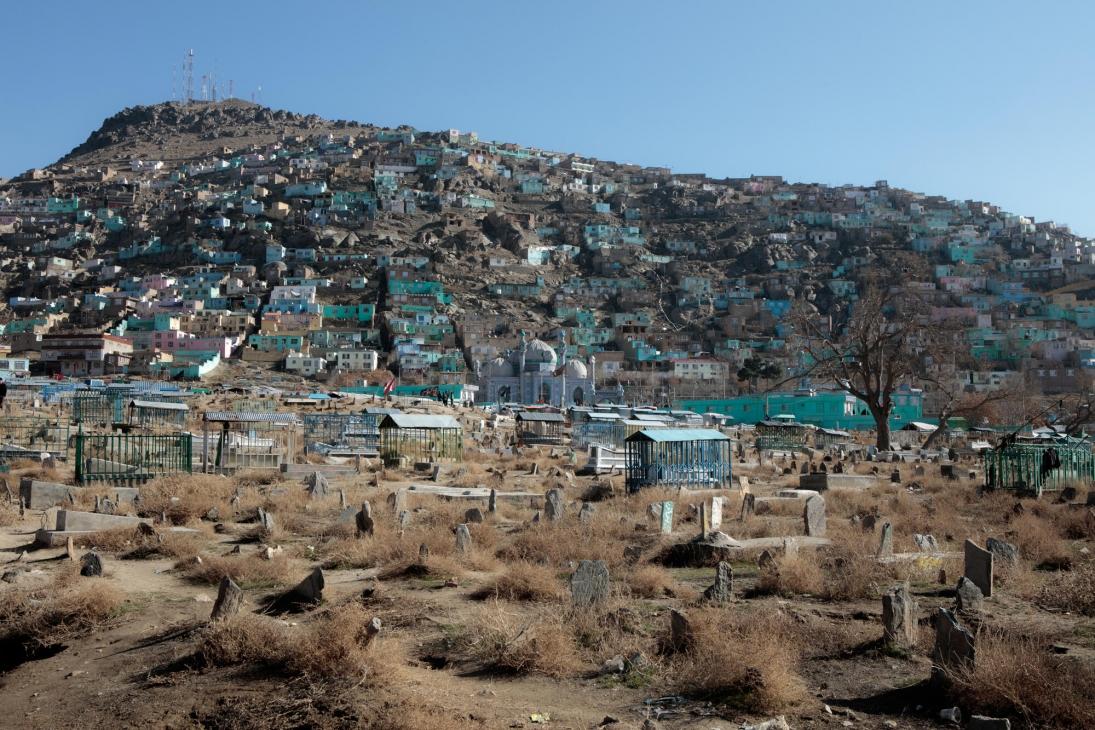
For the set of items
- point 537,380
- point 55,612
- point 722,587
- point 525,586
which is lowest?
point 55,612

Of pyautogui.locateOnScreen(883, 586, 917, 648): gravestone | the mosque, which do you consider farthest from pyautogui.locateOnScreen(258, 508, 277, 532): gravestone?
the mosque

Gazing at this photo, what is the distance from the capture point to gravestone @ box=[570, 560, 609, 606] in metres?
9.52

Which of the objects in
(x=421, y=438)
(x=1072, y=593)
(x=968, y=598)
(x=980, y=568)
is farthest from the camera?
(x=421, y=438)

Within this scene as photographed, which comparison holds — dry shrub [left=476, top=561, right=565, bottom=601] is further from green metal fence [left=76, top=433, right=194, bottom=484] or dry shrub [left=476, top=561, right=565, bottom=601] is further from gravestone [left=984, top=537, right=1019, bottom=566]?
green metal fence [left=76, top=433, right=194, bottom=484]

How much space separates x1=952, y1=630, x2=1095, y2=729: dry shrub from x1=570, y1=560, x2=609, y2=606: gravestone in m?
3.44

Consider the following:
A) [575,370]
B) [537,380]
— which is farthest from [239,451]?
[575,370]

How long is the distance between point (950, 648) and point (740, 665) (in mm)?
1600

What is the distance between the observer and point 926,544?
13.4 m

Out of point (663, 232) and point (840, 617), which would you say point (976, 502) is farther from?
point (663, 232)

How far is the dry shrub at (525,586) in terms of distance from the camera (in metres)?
10.3

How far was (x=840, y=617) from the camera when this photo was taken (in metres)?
9.66

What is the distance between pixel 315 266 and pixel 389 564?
123430 millimetres

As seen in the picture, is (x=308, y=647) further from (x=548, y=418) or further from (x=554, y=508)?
(x=548, y=418)

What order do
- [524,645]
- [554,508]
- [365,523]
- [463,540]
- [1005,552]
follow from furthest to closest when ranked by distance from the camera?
[554,508], [365,523], [463,540], [1005,552], [524,645]
